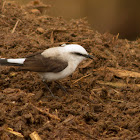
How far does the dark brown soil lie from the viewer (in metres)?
4.20

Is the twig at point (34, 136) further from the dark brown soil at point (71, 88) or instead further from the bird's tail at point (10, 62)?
the bird's tail at point (10, 62)

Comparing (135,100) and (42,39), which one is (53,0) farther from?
(135,100)

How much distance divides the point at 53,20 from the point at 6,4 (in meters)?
1.67

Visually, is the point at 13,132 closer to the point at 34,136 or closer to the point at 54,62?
the point at 34,136

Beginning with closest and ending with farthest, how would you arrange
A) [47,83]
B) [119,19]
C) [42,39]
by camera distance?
[47,83]
[42,39]
[119,19]

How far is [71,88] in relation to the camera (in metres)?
5.83

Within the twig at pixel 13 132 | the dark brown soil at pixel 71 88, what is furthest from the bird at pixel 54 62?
the twig at pixel 13 132

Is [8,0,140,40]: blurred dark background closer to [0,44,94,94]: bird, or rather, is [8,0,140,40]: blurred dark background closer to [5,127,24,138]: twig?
[0,44,94,94]: bird

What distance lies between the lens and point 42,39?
7312 millimetres

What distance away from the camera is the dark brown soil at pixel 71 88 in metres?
4.20

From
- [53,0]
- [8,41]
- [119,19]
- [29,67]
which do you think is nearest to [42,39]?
[8,41]

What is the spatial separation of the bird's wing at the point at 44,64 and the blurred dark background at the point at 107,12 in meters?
4.05

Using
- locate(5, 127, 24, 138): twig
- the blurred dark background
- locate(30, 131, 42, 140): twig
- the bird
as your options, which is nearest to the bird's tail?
the bird

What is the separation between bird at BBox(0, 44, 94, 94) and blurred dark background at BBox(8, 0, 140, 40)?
13.0 feet
